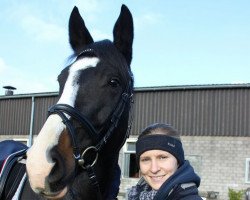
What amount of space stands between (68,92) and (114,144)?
23.7 inches

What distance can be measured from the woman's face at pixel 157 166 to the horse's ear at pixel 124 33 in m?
0.93

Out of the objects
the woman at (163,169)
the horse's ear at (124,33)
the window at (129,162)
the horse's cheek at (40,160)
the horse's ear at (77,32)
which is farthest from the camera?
the window at (129,162)

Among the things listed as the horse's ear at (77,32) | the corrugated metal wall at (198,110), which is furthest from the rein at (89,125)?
the corrugated metal wall at (198,110)

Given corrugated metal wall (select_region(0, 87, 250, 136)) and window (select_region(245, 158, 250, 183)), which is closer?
window (select_region(245, 158, 250, 183))

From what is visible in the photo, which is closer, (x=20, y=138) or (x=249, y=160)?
(x=249, y=160)

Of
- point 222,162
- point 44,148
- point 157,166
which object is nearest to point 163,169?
point 157,166

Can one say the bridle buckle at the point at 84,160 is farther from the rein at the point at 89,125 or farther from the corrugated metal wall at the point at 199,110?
the corrugated metal wall at the point at 199,110

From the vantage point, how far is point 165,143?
2840 millimetres

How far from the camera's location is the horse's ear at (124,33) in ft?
11.2

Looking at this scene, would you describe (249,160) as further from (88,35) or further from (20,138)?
(88,35)

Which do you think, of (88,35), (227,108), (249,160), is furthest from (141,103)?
(88,35)

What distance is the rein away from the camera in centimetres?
271

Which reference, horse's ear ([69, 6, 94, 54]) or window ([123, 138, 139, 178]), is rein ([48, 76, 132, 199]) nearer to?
horse's ear ([69, 6, 94, 54])

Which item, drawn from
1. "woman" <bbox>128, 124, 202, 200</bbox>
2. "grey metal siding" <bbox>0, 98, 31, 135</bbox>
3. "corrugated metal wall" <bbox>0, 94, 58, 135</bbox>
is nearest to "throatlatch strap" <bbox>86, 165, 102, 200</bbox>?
"woman" <bbox>128, 124, 202, 200</bbox>
